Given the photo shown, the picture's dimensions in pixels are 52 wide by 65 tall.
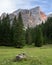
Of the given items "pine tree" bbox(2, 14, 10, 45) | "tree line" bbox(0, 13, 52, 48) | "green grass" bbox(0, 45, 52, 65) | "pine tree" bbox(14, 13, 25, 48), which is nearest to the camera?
"green grass" bbox(0, 45, 52, 65)

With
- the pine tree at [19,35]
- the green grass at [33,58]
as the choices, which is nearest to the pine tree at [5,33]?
the pine tree at [19,35]

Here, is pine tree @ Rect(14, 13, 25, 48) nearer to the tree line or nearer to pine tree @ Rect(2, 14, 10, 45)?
the tree line

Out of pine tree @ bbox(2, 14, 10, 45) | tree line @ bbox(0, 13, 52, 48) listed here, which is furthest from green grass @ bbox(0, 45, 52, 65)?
pine tree @ bbox(2, 14, 10, 45)

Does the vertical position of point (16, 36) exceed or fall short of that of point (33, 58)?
it falls short

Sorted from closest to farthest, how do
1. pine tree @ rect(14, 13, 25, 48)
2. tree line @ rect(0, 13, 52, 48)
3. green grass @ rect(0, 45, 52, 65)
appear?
green grass @ rect(0, 45, 52, 65) → pine tree @ rect(14, 13, 25, 48) → tree line @ rect(0, 13, 52, 48)

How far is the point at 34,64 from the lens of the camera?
74.0ft

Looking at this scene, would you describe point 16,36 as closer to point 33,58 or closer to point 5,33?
point 5,33

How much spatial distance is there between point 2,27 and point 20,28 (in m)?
13.2

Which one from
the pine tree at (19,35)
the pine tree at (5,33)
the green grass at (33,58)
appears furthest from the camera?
the pine tree at (5,33)

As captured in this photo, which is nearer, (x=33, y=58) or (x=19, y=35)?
(x=33, y=58)

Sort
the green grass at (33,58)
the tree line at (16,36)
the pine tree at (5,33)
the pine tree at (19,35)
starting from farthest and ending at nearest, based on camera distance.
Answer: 1. the pine tree at (5,33)
2. the tree line at (16,36)
3. the pine tree at (19,35)
4. the green grass at (33,58)

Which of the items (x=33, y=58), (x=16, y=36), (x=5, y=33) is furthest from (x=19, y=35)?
(x=33, y=58)

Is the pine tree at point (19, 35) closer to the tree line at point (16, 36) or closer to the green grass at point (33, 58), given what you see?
the tree line at point (16, 36)

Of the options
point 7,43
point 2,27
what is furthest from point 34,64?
point 2,27
